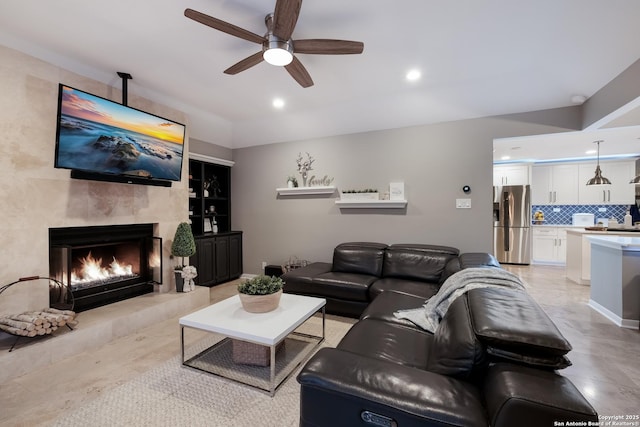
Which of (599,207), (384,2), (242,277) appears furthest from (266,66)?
(599,207)

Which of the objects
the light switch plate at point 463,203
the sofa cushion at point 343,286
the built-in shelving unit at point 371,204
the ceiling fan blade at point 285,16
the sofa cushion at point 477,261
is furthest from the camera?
the built-in shelving unit at point 371,204

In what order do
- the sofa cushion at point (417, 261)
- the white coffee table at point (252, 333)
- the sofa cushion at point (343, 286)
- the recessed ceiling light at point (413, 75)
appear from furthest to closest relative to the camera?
the sofa cushion at point (417, 261) → the sofa cushion at point (343, 286) → the recessed ceiling light at point (413, 75) → the white coffee table at point (252, 333)

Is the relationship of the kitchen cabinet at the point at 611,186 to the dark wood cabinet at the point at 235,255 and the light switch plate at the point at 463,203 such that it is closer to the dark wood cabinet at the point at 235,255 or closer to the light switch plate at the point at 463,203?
the light switch plate at the point at 463,203

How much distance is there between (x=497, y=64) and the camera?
2691 mm

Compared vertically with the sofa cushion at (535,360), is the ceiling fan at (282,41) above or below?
above

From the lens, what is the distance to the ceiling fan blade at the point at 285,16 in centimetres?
162

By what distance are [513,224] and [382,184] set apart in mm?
4407

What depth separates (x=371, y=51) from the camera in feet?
8.30

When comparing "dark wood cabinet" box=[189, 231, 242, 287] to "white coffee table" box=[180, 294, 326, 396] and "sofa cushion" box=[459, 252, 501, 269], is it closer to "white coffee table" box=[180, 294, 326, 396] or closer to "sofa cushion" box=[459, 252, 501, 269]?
"white coffee table" box=[180, 294, 326, 396]

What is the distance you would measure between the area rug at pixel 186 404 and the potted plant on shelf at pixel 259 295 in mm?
541

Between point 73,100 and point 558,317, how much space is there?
5.64 m

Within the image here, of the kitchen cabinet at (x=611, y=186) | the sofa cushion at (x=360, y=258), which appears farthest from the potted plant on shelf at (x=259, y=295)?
the kitchen cabinet at (x=611, y=186)

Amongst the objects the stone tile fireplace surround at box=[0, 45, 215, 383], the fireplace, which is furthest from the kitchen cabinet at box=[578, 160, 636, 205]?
the stone tile fireplace surround at box=[0, 45, 215, 383]

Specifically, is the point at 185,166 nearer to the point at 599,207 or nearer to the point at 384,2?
the point at 384,2
